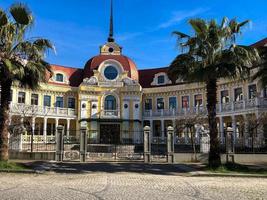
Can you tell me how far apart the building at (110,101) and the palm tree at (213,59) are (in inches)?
892

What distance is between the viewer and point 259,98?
33938 mm

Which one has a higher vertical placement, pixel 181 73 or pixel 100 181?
pixel 181 73

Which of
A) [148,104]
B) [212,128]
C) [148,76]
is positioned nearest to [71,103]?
[148,104]

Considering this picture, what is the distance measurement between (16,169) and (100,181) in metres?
5.78

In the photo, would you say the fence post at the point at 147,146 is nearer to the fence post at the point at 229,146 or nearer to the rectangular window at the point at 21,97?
the fence post at the point at 229,146

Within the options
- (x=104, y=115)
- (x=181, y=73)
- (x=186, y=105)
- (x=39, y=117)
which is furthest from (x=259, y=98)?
(x=39, y=117)

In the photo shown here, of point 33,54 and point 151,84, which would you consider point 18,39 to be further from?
point 151,84

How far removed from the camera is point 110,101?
153ft

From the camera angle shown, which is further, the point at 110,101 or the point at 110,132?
the point at 110,101

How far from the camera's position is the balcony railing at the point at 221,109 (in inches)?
1331

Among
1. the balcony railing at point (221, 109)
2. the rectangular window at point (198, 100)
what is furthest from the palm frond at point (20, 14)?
the rectangular window at point (198, 100)

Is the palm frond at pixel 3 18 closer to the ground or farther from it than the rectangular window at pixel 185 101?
farther from it

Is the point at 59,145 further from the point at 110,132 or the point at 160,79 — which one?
the point at 160,79

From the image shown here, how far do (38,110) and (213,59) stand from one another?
29.2 metres
